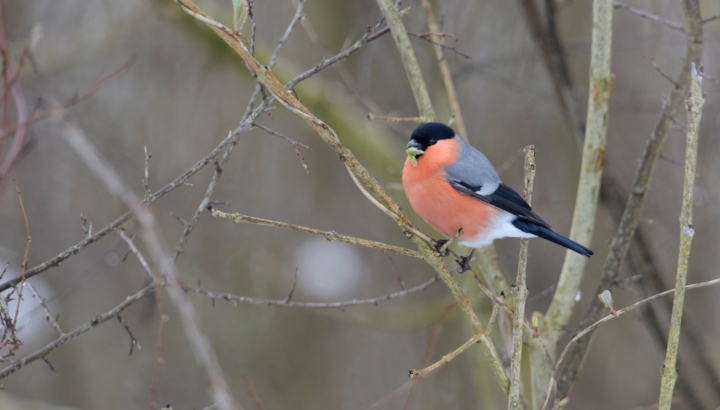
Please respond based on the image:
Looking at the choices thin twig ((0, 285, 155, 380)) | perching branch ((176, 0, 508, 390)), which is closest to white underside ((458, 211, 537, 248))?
perching branch ((176, 0, 508, 390))

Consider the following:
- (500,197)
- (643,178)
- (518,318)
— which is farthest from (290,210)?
(518,318)

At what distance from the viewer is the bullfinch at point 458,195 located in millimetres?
2318

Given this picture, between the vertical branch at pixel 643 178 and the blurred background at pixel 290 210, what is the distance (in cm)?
223

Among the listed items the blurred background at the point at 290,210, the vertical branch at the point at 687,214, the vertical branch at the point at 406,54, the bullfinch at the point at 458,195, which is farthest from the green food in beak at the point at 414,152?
the blurred background at the point at 290,210

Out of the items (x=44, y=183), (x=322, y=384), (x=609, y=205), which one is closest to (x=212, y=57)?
(x=44, y=183)

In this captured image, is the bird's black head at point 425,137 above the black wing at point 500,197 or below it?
above

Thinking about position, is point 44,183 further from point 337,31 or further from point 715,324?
point 715,324

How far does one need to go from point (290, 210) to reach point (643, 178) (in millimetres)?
3834

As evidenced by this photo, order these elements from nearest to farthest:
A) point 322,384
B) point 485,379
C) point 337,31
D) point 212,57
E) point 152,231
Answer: point 152,231, point 485,379, point 212,57, point 337,31, point 322,384

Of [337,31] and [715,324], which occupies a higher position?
[337,31]

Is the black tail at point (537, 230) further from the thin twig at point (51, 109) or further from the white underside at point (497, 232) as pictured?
the thin twig at point (51, 109)

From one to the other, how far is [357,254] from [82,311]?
2801 mm

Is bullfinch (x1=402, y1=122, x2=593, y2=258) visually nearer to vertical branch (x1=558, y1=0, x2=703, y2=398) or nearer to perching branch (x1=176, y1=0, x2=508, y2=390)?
vertical branch (x1=558, y1=0, x2=703, y2=398)

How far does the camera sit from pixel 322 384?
5.45 m
